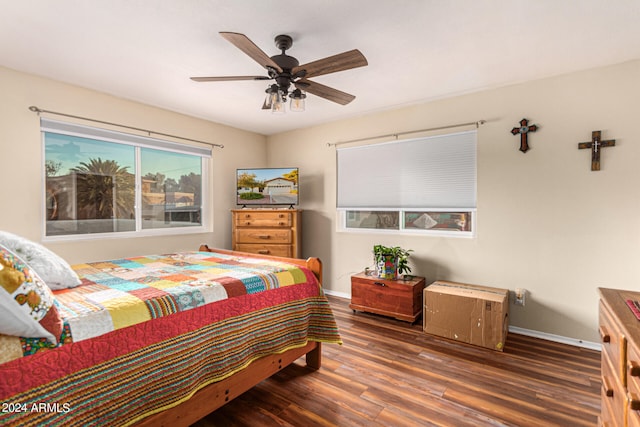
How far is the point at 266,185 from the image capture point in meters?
4.21

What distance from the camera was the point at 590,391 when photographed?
6.72 feet

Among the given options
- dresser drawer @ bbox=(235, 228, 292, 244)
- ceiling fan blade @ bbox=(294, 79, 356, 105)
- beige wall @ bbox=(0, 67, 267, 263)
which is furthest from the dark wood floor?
beige wall @ bbox=(0, 67, 267, 263)

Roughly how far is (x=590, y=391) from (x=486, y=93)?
104 inches

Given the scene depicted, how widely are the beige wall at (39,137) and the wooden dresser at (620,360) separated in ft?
12.9

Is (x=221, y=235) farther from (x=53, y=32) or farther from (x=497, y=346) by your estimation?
(x=497, y=346)

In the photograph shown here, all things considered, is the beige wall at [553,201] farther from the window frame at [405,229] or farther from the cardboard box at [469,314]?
the cardboard box at [469,314]

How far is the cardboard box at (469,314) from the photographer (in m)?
2.64

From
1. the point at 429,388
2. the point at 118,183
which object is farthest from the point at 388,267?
the point at 118,183

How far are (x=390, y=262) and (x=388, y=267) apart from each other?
0.21 feet

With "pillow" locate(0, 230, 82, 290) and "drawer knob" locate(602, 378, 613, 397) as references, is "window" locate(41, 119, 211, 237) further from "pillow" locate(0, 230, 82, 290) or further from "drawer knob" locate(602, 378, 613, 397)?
"drawer knob" locate(602, 378, 613, 397)

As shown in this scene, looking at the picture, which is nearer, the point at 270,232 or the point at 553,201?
the point at 553,201

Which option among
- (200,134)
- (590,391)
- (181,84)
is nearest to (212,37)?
(181,84)

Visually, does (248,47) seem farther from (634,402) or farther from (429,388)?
(429,388)

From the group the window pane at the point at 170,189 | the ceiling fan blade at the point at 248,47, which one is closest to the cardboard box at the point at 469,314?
the ceiling fan blade at the point at 248,47
